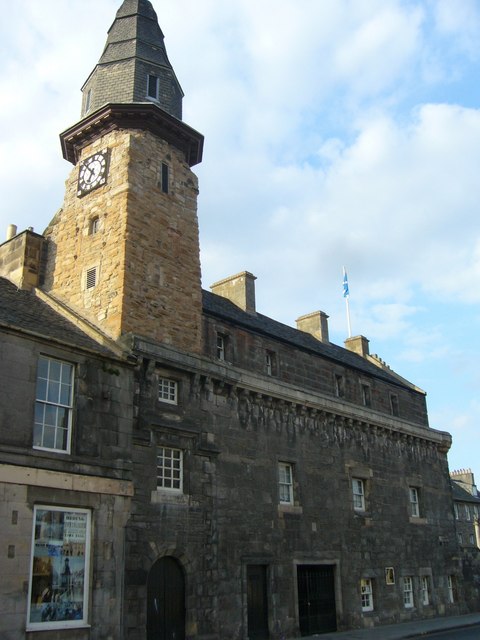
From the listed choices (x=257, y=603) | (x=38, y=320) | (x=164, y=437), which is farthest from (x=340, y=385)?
(x=38, y=320)

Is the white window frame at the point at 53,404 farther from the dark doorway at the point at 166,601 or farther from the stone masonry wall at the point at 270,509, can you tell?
the dark doorway at the point at 166,601

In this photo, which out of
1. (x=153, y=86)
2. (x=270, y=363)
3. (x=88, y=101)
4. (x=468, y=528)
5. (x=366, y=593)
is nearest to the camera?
(x=153, y=86)

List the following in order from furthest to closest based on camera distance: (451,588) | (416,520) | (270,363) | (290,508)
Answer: (451,588) < (416,520) < (270,363) < (290,508)

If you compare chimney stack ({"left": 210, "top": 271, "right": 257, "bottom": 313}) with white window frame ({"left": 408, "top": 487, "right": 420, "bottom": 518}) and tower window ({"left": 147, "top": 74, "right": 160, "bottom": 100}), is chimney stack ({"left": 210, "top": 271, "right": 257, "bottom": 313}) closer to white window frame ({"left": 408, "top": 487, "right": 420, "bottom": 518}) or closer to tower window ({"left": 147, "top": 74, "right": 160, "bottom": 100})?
tower window ({"left": 147, "top": 74, "right": 160, "bottom": 100})

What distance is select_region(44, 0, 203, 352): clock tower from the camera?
20.2m

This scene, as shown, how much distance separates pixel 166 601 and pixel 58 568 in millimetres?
3972

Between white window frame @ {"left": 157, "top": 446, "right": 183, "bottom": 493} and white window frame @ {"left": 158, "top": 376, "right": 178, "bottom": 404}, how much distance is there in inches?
56.8

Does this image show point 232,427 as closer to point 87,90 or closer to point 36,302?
point 36,302

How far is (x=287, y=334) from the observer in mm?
27938

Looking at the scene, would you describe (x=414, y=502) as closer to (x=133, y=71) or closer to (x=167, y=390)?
(x=167, y=390)

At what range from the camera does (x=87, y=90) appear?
24.4 metres

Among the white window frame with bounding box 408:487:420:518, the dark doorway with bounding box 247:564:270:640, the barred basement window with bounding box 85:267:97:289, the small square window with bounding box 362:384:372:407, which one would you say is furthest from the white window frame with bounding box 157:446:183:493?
the white window frame with bounding box 408:487:420:518

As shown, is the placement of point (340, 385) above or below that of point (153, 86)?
below

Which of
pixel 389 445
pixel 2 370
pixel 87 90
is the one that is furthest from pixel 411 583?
pixel 87 90
